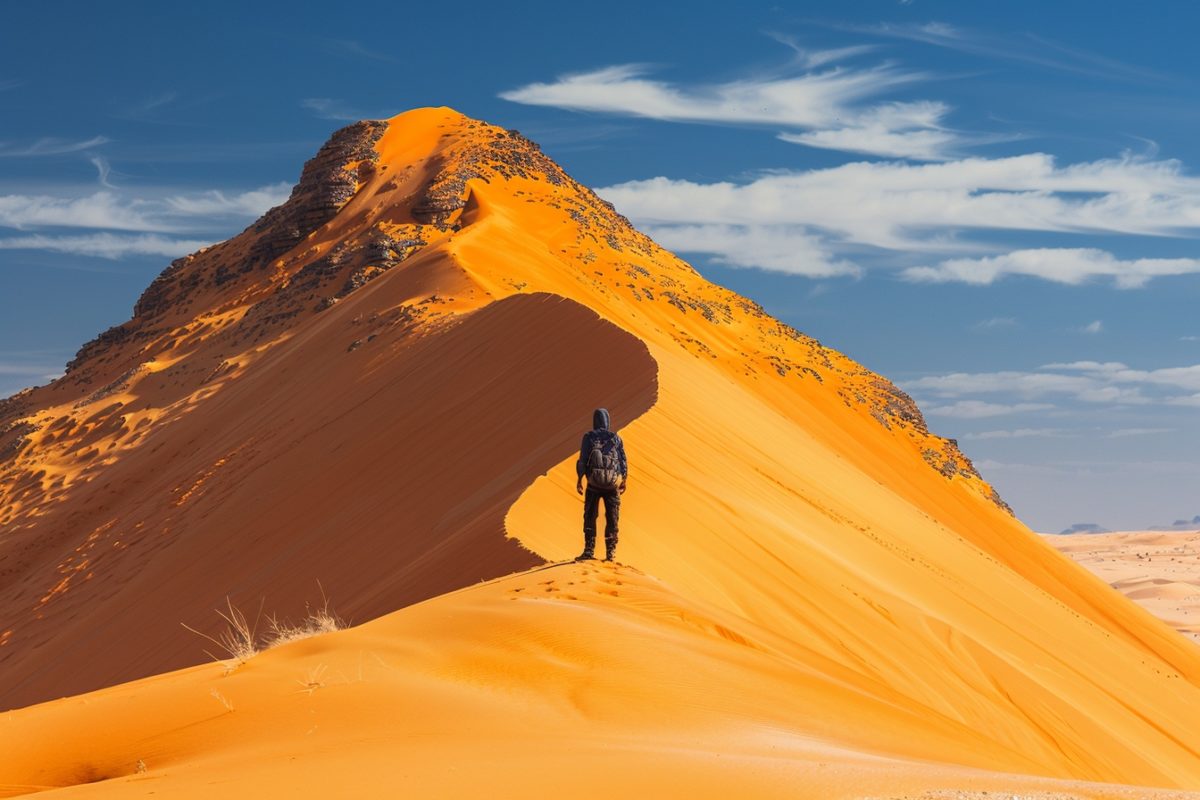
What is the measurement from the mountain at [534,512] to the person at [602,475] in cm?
52

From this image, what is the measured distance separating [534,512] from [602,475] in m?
2.12

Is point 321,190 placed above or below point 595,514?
above

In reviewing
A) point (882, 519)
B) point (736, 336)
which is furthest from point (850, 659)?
point (736, 336)

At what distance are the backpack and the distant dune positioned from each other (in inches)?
1374

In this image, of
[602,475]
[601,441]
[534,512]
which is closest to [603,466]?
[602,475]

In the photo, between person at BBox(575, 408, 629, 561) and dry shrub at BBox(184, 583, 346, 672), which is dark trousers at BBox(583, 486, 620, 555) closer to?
person at BBox(575, 408, 629, 561)

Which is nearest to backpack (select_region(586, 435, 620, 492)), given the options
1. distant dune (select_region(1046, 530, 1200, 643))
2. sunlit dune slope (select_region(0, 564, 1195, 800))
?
sunlit dune slope (select_region(0, 564, 1195, 800))

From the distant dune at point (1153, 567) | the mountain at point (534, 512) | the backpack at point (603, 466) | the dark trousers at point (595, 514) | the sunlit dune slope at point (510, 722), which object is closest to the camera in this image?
the sunlit dune slope at point (510, 722)

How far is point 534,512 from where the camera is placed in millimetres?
11805

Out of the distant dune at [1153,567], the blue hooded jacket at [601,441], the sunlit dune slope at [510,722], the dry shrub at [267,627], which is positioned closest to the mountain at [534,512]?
the sunlit dune slope at [510,722]

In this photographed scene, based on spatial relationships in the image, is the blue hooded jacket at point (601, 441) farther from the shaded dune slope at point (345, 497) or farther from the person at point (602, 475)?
the shaded dune slope at point (345, 497)

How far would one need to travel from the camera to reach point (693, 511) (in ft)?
42.2

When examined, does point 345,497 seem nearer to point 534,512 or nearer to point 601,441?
point 534,512

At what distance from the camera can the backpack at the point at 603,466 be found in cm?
980
